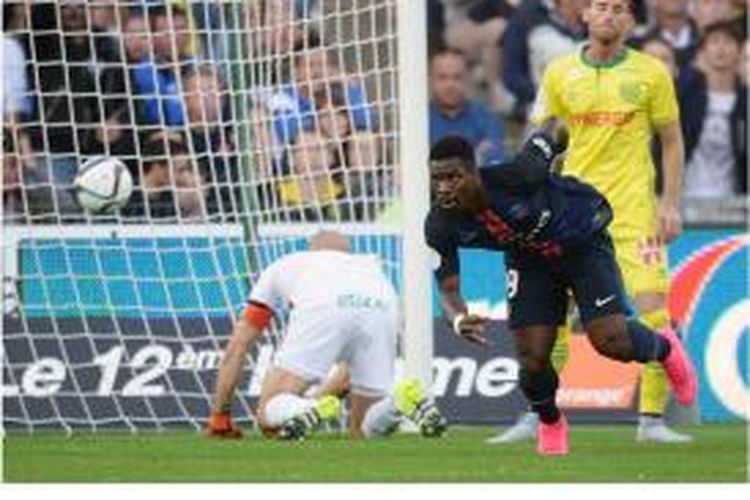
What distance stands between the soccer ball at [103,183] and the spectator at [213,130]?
0.63 metres

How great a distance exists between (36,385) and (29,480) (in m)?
5.06

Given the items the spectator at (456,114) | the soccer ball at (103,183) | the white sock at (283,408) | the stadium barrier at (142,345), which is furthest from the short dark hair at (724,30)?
the white sock at (283,408)

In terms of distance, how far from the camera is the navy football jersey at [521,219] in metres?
11.0

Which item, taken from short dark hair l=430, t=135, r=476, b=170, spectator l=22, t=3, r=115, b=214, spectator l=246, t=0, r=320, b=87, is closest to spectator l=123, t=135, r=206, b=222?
spectator l=22, t=3, r=115, b=214

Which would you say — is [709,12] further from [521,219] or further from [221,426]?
[521,219]

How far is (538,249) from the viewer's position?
442 inches

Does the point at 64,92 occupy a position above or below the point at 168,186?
above

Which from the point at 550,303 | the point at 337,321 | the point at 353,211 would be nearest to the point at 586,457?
the point at 550,303

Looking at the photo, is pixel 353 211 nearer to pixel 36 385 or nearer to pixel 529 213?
pixel 36 385

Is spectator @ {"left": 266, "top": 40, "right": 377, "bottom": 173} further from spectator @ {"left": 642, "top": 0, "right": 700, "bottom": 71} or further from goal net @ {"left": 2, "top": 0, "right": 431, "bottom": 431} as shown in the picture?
spectator @ {"left": 642, "top": 0, "right": 700, "bottom": 71}

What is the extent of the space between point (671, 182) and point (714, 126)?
21.8ft

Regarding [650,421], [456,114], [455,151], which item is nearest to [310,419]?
[650,421]

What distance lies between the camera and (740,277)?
1573 cm

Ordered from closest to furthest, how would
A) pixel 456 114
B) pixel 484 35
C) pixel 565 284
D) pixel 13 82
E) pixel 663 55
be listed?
pixel 565 284 → pixel 13 82 → pixel 456 114 → pixel 663 55 → pixel 484 35
